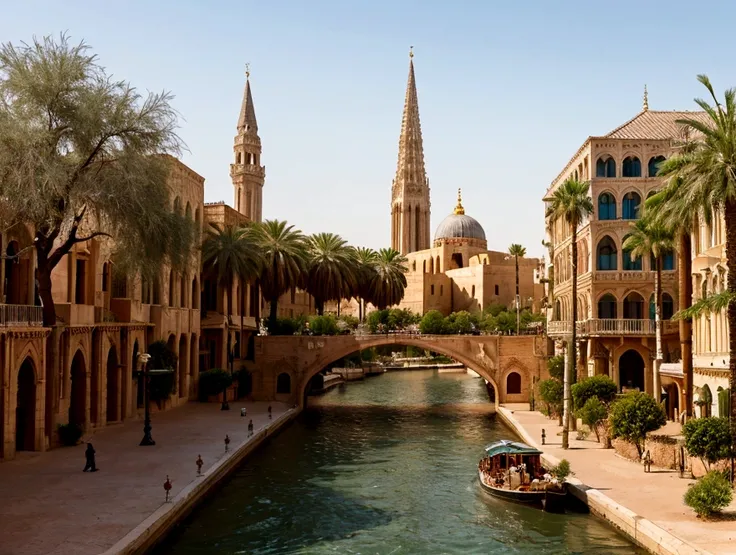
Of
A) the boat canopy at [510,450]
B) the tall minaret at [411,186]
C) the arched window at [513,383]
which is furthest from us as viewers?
the tall minaret at [411,186]

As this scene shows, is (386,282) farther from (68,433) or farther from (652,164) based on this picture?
→ (68,433)

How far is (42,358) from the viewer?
3312 centimetres

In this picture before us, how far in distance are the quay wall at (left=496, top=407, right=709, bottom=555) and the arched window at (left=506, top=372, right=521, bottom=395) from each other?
28133 mm

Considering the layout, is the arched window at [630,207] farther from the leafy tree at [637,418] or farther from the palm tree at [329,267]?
the palm tree at [329,267]

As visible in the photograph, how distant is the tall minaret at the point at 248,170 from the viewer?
102125mm

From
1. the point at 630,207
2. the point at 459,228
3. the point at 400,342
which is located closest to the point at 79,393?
the point at 400,342

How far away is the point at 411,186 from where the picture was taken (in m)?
138

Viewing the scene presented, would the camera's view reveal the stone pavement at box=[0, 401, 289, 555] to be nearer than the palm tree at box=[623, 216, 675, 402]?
Yes

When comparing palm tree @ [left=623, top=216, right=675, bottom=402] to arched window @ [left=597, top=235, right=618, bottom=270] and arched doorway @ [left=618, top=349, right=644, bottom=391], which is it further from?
arched window @ [left=597, top=235, right=618, bottom=270]

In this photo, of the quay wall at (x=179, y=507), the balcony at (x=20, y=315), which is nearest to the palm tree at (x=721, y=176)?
the quay wall at (x=179, y=507)

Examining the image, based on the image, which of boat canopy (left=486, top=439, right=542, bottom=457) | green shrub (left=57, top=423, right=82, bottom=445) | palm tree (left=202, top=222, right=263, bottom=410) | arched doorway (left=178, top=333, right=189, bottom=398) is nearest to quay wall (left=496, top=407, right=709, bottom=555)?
boat canopy (left=486, top=439, right=542, bottom=457)

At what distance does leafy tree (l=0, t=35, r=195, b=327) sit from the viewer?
28781mm

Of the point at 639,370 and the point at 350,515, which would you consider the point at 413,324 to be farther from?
the point at 350,515

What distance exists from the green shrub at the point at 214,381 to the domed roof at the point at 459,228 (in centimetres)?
7876
